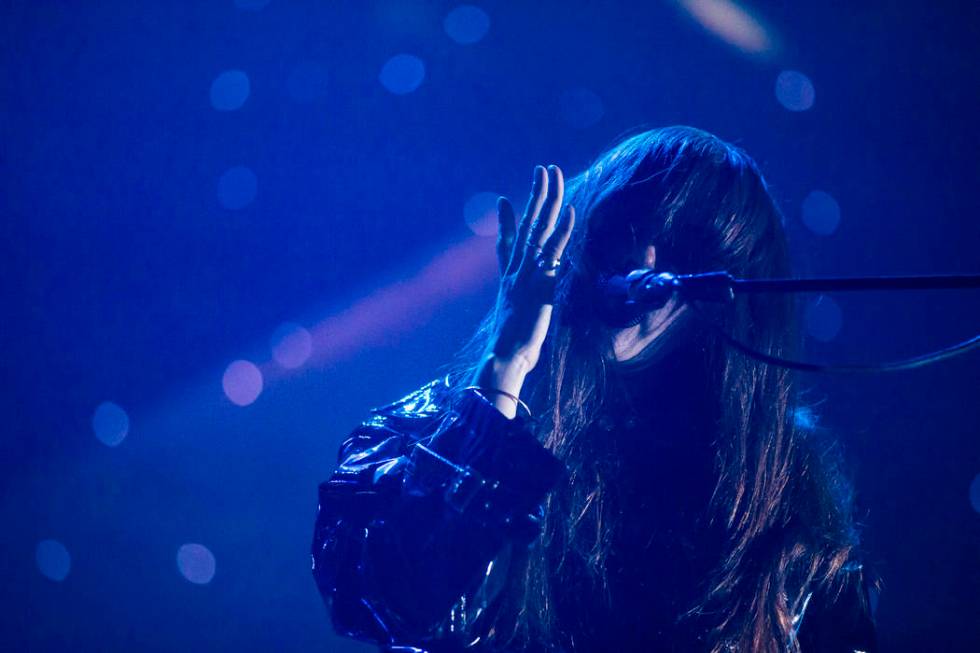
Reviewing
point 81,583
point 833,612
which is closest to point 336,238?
point 81,583

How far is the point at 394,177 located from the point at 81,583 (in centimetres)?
238

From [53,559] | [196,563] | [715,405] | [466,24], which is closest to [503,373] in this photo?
[715,405]

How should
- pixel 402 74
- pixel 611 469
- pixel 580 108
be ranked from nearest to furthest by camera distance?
pixel 611 469 < pixel 580 108 < pixel 402 74

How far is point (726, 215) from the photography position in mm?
1374

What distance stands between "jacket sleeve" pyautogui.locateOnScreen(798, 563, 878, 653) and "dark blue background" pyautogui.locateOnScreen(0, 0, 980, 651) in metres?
1.34

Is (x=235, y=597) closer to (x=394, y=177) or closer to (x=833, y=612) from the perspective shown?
(x=394, y=177)

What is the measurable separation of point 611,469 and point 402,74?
2.16 meters

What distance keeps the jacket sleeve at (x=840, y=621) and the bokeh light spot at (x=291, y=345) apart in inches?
84.0

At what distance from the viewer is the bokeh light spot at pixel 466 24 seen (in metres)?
2.71

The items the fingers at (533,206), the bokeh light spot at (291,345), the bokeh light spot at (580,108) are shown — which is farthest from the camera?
the bokeh light spot at (291,345)

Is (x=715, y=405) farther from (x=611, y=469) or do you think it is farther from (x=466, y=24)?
(x=466, y=24)

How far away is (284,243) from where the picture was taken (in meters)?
2.78

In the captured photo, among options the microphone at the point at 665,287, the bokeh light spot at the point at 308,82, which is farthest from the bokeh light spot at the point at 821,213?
the bokeh light spot at the point at 308,82

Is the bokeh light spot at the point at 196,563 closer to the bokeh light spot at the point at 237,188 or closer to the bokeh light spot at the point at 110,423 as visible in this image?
the bokeh light spot at the point at 110,423
